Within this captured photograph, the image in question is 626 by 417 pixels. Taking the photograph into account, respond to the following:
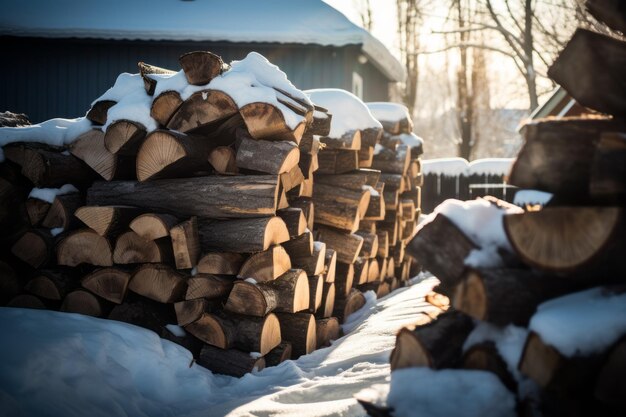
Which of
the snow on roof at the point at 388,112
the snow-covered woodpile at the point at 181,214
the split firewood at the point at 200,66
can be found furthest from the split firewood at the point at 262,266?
the snow on roof at the point at 388,112

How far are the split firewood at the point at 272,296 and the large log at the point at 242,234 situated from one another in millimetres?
263

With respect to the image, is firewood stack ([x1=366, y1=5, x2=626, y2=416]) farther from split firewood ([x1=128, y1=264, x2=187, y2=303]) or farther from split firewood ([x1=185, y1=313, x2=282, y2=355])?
split firewood ([x1=128, y1=264, x2=187, y2=303])

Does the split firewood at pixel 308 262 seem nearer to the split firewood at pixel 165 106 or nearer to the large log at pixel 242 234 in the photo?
the large log at pixel 242 234

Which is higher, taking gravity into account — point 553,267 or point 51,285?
point 553,267

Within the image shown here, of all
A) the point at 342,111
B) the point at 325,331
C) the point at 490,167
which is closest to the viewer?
the point at 325,331

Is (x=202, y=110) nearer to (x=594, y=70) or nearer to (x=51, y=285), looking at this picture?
(x=51, y=285)

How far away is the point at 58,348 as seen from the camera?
2.96m

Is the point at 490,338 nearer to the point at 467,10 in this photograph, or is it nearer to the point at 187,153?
the point at 187,153

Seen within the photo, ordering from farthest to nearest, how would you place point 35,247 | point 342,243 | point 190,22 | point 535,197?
point 190,22 < point 342,243 < point 35,247 < point 535,197

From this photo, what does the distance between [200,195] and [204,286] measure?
0.65 meters

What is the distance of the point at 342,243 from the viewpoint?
5.26 metres

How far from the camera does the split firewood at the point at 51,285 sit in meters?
3.97

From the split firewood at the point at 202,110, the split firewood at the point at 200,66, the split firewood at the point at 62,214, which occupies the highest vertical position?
→ the split firewood at the point at 200,66

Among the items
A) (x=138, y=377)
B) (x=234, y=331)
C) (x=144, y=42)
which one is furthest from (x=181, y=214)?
(x=144, y=42)
